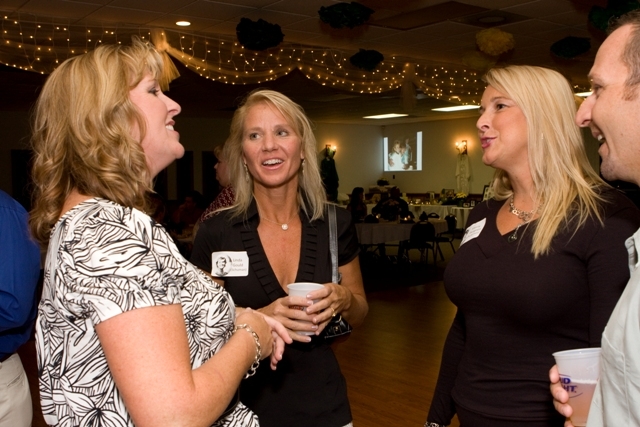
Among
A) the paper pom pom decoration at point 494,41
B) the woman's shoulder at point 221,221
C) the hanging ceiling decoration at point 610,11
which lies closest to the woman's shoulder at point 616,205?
the woman's shoulder at point 221,221

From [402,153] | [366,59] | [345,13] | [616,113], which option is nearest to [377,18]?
[366,59]

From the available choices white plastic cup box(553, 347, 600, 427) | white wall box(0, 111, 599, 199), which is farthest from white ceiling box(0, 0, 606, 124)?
white wall box(0, 111, 599, 199)

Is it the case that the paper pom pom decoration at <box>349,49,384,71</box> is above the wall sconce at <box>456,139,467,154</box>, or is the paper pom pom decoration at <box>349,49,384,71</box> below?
above

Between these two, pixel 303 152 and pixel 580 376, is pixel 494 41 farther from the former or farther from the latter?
pixel 580 376

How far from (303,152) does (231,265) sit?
1.77 ft

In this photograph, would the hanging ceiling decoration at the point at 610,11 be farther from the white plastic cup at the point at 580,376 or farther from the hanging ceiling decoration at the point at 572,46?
Result: the white plastic cup at the point at 580,376

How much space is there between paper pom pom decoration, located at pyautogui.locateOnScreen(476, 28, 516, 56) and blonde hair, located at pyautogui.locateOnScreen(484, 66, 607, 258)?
5301 millimetres

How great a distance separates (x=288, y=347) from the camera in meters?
2.04

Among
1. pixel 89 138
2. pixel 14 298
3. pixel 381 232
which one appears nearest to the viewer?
pixel 89 138

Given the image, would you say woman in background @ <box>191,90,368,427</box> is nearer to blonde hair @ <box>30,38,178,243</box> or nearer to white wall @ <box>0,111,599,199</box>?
blonde hair @ <box>30,38,178,243</box>

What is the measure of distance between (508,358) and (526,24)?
645cm

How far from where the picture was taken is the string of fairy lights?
20.1 ft

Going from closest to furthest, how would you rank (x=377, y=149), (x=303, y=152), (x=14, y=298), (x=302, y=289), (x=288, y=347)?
1. (x=302, y=289)
2. (x=14, y=298)
3. (x=288, y=347)
4. (x=303, y=152)
5. (x=377, y=149)

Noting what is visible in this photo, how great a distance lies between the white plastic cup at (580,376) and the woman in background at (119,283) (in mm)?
677
